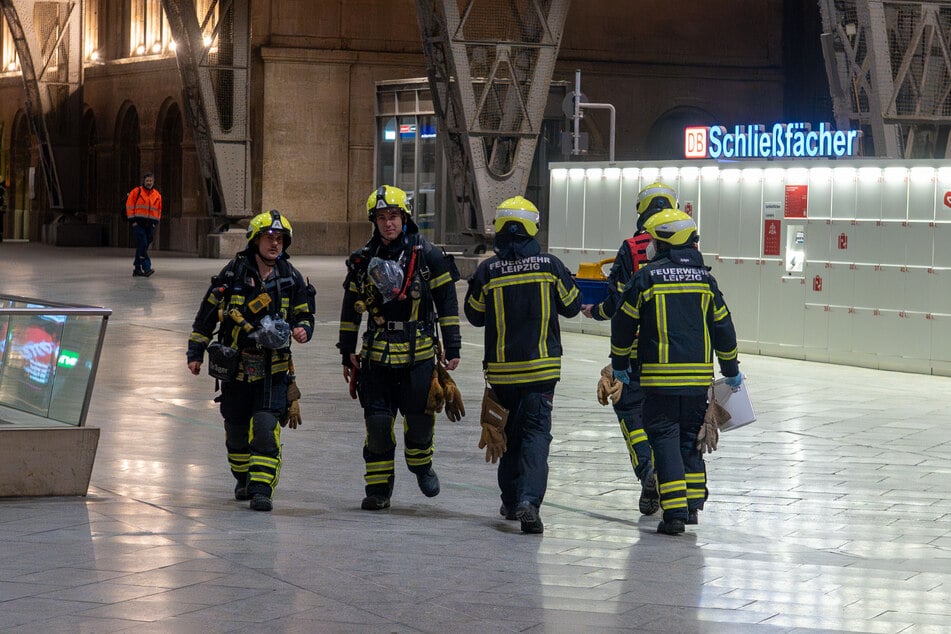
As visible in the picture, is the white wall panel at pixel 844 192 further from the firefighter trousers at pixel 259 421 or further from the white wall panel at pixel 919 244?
the firefighter trousers at pixel 259 421

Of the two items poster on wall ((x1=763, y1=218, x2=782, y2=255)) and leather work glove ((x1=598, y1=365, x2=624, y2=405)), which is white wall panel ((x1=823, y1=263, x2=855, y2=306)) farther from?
leather work glove ((x1=598, y1=365, x2=624, y2=405))

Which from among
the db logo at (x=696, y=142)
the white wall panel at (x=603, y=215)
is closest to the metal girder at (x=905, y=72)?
the db logo at (x=696, y=142)

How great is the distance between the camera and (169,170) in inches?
1686

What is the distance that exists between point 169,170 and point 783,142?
2421 cm

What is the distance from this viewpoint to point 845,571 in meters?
7.26

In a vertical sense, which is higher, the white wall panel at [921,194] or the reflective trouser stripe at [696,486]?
the white wall panel at [921,194]

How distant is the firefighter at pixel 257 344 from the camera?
27.8 feet

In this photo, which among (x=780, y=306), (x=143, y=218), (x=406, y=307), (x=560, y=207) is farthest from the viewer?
(x=143, y=218)

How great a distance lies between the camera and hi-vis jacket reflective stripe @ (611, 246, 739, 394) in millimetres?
A: 8070

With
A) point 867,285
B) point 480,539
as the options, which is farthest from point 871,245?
point 480,539

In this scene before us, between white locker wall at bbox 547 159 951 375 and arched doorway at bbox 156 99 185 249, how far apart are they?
24.8 metres

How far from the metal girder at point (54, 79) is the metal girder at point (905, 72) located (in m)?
28.3

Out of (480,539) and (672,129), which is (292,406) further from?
(672,129)

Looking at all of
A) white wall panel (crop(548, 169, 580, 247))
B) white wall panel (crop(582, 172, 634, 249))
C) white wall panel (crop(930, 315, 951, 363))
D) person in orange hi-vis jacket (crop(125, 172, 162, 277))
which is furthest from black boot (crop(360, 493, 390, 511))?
person in orange hi-vis jacket (crop(125, 172, 162, 277))
